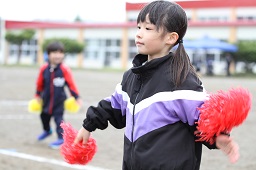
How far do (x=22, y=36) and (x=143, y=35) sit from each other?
145ft

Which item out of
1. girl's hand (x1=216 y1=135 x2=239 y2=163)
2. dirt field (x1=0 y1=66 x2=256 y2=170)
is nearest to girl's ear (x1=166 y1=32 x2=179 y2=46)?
girl's hand (x1=216 y1=135 x2=239 y2=163)

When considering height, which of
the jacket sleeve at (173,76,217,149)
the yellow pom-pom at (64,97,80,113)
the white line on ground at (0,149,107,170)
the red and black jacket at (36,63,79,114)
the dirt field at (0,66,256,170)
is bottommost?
the dirt field at (0,66,256,170)

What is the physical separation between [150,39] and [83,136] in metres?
0.72

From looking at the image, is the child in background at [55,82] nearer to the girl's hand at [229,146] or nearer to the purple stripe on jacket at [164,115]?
the purple stripe on jacket at [164,115]

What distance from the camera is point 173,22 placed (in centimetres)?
249

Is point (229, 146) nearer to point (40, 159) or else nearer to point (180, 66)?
point (180, 66)

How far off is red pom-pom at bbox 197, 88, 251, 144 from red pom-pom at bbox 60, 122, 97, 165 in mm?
754

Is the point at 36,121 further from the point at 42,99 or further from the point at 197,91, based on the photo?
the point at 197,91

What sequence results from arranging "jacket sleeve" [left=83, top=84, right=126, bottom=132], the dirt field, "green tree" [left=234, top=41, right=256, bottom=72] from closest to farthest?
"jacket sleeve" [left=83, top=84, right=126, bottom=132]
the dirt field
"green tree" [left=234, top=41, right=256, bottom=72]

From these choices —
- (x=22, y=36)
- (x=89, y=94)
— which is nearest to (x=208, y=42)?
(x=89, y=94)

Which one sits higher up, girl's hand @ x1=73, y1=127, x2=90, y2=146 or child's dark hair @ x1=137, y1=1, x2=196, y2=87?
child's dark hair @ x1=137, y1=1, x2=196, y2=87

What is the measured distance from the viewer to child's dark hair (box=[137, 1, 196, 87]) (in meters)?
2.45

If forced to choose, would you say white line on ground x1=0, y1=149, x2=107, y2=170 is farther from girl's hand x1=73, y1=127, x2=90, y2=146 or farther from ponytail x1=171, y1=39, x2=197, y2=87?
ponytail x1=171, y1=39, x2=197, y2=87

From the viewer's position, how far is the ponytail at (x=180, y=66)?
7.96 feet
